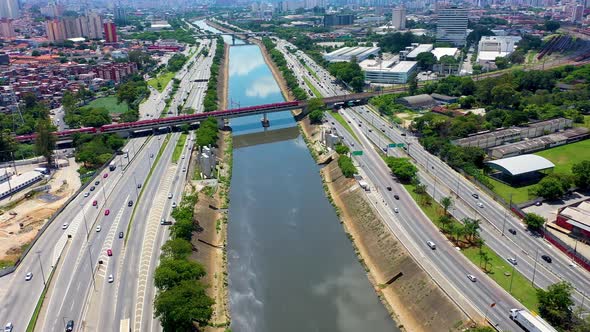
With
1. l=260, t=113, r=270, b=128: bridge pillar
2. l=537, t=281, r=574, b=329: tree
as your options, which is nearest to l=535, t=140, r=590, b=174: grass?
l=537, t=281, r=574, b=329: tree

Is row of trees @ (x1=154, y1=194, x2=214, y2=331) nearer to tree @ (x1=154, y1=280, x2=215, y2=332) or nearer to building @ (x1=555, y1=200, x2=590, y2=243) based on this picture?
tree @ (x1=154, y1=280, x2=215, y2=332)

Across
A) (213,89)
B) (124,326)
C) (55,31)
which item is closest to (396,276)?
(124,326)

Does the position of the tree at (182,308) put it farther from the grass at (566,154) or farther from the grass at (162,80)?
the grass at (162,80)

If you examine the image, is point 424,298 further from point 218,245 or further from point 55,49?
point 55,49

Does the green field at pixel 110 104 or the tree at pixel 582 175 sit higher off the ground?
the tree at pixel 582 175

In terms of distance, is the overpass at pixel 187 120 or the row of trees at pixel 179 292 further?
the overpass at pixel 187 120

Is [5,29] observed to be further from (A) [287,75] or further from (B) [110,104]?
(A) [287,75]

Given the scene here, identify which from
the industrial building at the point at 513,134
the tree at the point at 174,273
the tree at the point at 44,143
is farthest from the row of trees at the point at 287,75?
the tree at the point at 174,273
